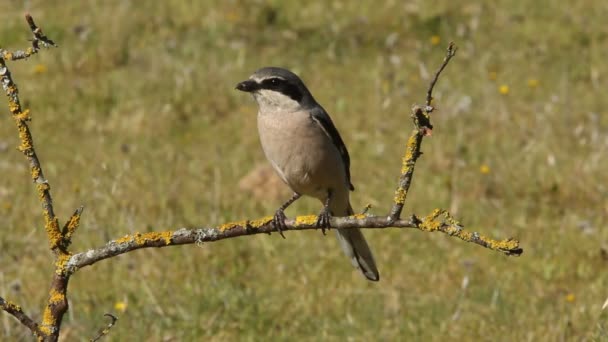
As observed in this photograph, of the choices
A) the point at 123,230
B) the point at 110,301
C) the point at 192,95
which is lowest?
the point at 110,301

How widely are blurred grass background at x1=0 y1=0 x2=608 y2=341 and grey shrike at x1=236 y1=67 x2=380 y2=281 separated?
94cm

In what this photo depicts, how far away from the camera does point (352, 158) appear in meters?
9.75

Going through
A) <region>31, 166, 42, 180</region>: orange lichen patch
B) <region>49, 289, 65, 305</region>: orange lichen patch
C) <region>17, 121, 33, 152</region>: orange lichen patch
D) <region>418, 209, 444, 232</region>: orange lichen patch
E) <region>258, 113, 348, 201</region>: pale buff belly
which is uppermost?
<region>258, 113, 348, 201</region>: pale buff belly

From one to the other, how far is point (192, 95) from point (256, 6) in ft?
8.94

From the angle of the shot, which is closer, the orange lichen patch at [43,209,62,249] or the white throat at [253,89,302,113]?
the orange lichen patch at [43,209,62,249]

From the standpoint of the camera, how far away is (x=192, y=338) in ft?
20.4

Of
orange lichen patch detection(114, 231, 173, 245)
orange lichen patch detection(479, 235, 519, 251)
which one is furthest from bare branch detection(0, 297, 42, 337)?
orange lichen patch detection(479, 235, 519, 251)

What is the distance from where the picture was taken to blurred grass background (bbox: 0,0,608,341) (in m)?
6.68

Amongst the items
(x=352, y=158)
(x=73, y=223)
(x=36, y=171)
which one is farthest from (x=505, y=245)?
(x=352, y=158)

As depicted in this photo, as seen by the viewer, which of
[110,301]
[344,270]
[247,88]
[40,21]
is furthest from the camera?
[40,21]

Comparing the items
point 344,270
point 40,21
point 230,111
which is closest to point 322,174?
point 344,270

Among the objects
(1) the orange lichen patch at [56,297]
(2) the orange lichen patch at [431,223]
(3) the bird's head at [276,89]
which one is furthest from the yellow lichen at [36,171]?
(3) the bird's head at [276,89]

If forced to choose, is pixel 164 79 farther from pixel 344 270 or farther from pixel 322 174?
pixel 322 174

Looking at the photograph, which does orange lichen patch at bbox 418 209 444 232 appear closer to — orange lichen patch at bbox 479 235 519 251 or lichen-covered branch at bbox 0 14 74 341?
orange lichen patch at bbox 479 235 519 251
